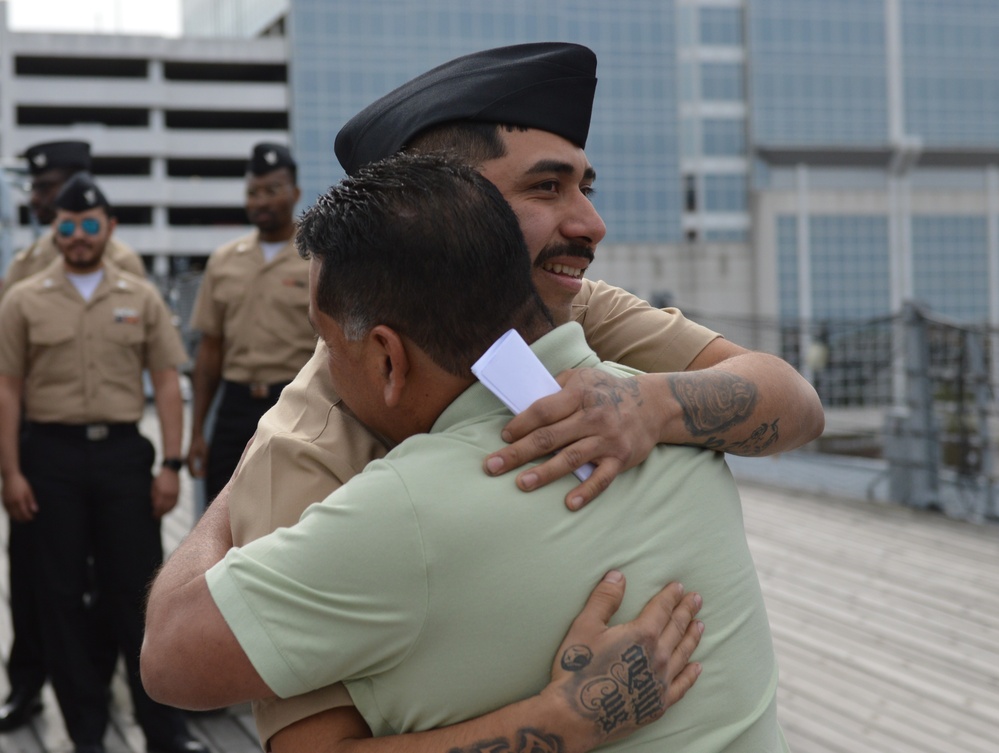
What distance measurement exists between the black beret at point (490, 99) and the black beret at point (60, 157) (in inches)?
169

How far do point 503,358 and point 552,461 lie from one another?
0.36 feet

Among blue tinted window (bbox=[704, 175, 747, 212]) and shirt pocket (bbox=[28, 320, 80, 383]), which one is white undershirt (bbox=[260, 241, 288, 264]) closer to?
shirt pocket (bbox=[28, 320, 80, 383])

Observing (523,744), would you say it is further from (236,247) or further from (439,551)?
(236,247)

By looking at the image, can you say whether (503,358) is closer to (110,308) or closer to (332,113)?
(110,308)

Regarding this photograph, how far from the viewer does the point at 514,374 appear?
1.15 metres

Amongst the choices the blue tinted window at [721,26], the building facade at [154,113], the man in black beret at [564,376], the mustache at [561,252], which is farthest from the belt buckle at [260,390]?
the blue tinted window at [721,26]

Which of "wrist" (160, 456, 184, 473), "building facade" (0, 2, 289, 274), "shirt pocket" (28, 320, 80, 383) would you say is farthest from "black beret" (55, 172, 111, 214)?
"building facade" (0, 2, 289, 274)

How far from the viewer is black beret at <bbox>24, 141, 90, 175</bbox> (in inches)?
213

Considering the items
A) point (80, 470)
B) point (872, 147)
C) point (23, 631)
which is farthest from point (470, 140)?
point (872, 147)

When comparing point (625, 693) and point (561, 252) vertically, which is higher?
point (561, 252)

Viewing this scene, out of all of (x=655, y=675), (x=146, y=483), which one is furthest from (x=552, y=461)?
(x=146, y=483)

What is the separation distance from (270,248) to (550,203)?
353 cm

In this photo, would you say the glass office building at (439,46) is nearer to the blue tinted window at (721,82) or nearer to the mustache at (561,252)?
the blue tinted window at (721,82)

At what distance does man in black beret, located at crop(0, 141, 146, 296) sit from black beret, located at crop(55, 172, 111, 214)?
0.81m
